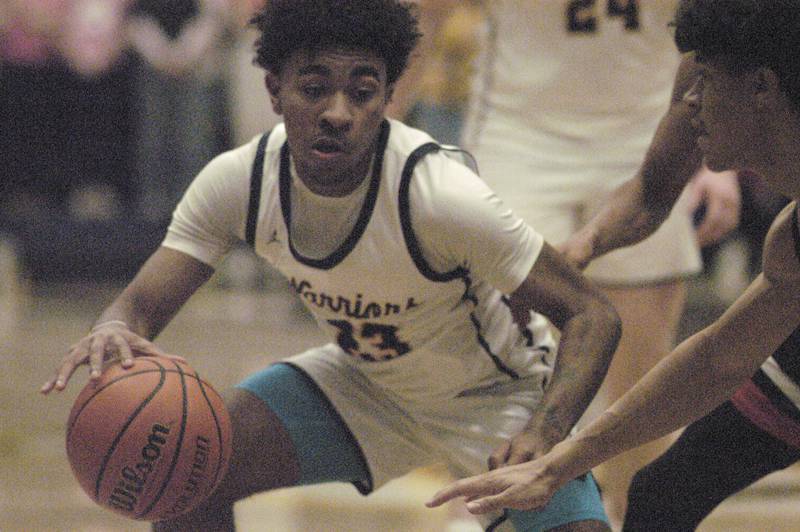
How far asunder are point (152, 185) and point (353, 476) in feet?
22.9

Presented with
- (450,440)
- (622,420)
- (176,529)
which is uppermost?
(622,420)

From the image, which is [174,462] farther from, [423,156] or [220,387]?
[220,387]

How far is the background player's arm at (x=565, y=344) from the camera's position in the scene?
295cm

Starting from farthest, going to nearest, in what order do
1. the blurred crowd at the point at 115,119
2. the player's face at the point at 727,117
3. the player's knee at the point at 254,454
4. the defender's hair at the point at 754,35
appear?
the blurred crowd at the point at 115,119, the player's knee at the point at 254,454, the player's face at the point at 727,117, the defender's hair at the point at 754,35

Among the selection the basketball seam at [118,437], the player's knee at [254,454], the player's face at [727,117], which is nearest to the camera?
the player's face at [727,117]

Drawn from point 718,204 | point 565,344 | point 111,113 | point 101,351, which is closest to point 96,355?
point 101,351

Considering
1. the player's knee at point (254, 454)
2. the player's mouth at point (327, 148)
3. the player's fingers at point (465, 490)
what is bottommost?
the player's knee at point (254, 454)

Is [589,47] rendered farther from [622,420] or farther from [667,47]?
[622,420]

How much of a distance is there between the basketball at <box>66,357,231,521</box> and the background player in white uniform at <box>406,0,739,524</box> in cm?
158

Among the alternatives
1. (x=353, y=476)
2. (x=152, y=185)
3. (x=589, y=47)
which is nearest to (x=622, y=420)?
(x=353, y=476)

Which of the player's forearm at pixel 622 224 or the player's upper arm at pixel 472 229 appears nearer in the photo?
the player's upper arm at pixel 472 229

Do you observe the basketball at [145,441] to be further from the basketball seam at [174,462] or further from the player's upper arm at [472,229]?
the player's upper arm at [472,229]

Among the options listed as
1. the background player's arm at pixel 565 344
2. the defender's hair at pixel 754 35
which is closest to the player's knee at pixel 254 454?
the background player's arm at pixel 565 344

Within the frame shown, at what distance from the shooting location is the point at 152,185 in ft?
33.4
